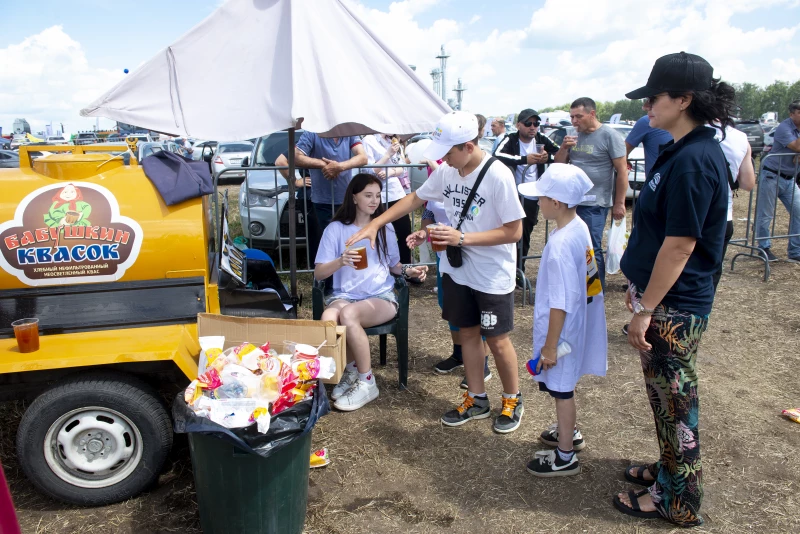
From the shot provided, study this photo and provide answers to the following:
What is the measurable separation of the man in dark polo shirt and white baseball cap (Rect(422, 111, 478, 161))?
5647 millimetres

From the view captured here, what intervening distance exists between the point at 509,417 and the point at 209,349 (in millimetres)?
1881

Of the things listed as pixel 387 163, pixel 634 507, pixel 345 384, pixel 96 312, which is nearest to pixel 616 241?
pixel 387 163

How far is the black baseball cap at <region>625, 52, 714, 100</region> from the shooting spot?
7.43 ft

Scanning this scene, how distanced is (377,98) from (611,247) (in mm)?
3333

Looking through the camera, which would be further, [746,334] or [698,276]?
[746,334]

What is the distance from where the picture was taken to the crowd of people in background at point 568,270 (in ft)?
7.60

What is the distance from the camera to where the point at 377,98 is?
144 inches

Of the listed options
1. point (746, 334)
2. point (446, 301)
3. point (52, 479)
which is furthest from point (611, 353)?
point (52, 479)

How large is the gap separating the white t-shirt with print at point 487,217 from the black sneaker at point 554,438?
881mm

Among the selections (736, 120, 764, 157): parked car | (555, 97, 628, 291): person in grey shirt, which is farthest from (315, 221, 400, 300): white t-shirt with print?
(736, 120, 764, 157): parked car

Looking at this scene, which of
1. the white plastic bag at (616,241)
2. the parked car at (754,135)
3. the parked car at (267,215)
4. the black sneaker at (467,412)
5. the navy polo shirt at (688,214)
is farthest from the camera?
the parked car at (754,135)

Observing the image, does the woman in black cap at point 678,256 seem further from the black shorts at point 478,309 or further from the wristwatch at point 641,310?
the black shorts at point 478,309

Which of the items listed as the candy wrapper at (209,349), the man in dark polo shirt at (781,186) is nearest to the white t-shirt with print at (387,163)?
the candy wrapper at (209,349)

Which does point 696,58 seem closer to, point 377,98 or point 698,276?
point 698,276
